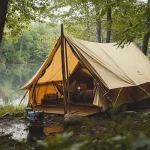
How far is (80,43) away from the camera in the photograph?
8094 mm

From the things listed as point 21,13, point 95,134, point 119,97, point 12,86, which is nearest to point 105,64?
point 119,97

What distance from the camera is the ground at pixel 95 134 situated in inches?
36.4

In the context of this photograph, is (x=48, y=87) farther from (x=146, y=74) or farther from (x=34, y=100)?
(x=146, y=74)

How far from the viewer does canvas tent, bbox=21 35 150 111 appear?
727 centimetres

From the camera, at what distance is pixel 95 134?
2.04 m

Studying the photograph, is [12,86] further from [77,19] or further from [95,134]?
[95,134]

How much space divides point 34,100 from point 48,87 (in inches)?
29.0

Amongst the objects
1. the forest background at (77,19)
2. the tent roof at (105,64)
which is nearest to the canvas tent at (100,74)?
the tent roof at (105,64)

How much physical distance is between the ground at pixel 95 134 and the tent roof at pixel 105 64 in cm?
114

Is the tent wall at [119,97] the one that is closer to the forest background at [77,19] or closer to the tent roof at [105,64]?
the tent roof at [105,64]

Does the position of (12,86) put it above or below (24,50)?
below

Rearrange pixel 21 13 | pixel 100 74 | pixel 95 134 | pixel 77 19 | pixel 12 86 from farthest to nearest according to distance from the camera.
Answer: pixel 12 86 < pixel 77 19 < pixel 21 13 < pixel 100 74 < pixel 95 134

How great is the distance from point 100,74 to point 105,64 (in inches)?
25.9

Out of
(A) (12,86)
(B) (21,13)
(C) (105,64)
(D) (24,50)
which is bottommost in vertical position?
(A) (12,86)
